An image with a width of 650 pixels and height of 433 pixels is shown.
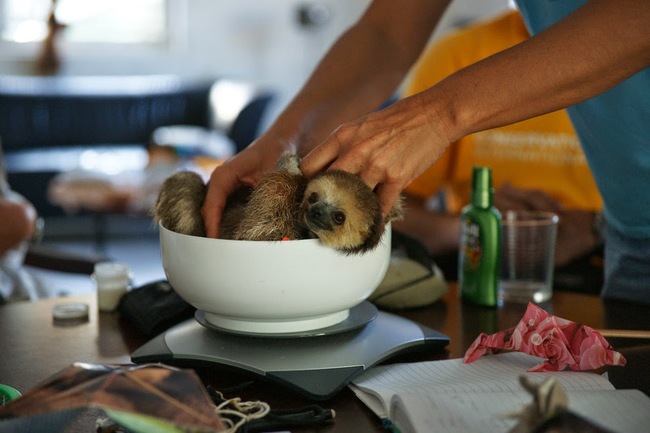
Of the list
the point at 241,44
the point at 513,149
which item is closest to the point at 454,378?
the point at 513,149

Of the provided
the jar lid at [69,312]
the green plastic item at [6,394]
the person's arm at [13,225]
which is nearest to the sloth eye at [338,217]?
the green plastic item at [6,394]

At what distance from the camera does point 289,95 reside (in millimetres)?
6941

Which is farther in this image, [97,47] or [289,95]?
[289,95]

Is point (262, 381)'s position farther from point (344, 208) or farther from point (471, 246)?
point (471, 246)

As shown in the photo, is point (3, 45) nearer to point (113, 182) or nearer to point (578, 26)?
point (113, 182)

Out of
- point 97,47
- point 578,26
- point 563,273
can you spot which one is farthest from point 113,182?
point 578,26

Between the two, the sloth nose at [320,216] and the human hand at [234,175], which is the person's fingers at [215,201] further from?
the sloth nose at [320,216]

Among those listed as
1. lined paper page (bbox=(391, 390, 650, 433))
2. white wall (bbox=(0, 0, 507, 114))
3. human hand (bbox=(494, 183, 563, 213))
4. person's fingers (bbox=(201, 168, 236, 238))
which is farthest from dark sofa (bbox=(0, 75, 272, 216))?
lined paper page (bbox=(391, 390, 650, 433))

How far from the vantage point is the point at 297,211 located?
35.6 inches

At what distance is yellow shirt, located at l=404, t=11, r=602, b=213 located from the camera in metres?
2.15

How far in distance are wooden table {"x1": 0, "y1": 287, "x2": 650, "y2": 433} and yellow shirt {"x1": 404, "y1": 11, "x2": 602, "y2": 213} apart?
96 cm

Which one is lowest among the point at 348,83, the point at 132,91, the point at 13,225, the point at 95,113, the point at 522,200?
the point at 95,113

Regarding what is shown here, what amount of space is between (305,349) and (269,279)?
0.10 meters

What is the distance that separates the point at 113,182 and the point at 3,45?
253cm
